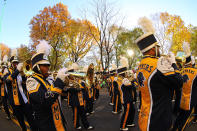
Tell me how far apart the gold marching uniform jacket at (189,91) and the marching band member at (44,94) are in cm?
326

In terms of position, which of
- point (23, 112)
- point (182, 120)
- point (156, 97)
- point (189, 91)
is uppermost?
point (156, 97)

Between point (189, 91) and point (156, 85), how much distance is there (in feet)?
7.81

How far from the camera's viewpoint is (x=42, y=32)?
73.0 feet

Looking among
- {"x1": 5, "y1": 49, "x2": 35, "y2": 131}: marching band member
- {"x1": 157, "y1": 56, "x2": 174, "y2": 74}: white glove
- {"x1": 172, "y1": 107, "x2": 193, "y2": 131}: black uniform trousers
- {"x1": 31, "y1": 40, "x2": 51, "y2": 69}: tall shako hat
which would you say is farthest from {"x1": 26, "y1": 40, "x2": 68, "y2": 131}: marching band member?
{"x1": 172, "y1": 107, "x2": 193, "y2": 131}: black uniform trousers

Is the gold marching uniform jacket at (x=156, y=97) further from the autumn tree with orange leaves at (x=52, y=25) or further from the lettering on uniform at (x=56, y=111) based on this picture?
the autumn tree with orange leaves at (x=52, y=25)

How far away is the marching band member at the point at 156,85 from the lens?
7.31 ft

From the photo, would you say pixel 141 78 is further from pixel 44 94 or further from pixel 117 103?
pixel 117 103

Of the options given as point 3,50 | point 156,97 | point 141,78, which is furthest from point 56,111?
point 3,50

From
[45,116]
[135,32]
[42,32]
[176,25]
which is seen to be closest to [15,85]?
[45,116]

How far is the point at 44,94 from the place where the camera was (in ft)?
8.32

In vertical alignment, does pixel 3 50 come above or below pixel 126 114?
above

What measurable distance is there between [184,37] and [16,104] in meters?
25.2

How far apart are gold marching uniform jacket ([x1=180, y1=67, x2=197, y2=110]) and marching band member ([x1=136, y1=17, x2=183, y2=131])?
6.61 ft

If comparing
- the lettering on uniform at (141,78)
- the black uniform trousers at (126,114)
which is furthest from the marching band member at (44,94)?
the black uniform trousers at (126,114)
